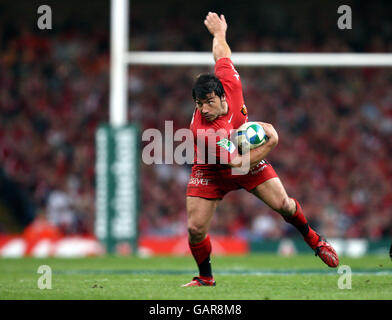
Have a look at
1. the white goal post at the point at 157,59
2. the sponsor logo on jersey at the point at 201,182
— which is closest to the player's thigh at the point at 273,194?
the sponsor logo on jersey at the point at 201,182

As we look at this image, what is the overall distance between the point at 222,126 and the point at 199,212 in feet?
2.74

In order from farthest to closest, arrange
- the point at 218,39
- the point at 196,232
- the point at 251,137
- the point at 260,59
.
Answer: the point at 260,59
the point at 218,39
the point at 196,232
the point at 251,137

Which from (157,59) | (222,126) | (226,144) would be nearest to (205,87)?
(222,126)

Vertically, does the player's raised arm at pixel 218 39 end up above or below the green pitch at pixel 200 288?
above

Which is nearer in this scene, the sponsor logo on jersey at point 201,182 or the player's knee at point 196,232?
→ the player's knee at point 196,232

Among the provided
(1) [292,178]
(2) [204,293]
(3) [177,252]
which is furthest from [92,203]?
(2) [204,293]

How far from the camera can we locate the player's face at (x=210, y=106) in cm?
704

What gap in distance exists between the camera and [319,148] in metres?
18.5

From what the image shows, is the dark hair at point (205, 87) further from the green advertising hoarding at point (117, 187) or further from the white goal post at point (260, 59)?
the green advertising hoarding at point (117, 187)

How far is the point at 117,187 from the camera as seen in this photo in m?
15.0

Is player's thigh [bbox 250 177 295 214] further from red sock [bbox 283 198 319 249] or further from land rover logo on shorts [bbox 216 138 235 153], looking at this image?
land rover logo on shorts [bbox 216 138 235 153]

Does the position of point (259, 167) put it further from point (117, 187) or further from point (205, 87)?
point (117, 187)

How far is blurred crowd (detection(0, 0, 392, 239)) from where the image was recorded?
57.2 ft

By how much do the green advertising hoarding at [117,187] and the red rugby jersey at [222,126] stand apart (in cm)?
735
